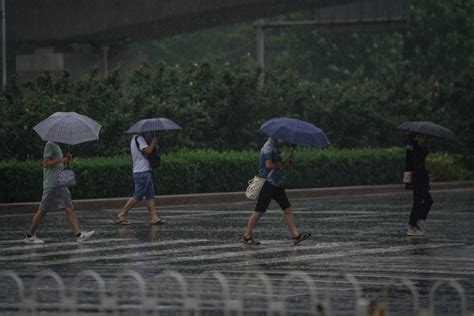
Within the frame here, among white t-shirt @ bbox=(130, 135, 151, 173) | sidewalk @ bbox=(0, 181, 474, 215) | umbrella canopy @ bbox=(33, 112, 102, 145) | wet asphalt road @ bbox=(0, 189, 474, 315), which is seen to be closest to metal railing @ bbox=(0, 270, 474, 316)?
wet asphalt road @ bbox=(0, 189, 474, 315)

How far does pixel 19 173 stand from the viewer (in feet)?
91.4

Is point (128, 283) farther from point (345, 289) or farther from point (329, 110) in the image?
point (329, 110)

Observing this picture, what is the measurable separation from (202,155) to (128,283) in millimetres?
18257

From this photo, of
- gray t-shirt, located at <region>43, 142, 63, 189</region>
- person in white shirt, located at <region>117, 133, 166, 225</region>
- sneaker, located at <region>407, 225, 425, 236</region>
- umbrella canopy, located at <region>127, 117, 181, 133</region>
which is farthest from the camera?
umbrella canopy, located at <region>127, 117, 181, 133</region>

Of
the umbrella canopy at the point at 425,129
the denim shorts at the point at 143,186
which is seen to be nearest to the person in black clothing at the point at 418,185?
the umbrella canopy at the point at 425,129

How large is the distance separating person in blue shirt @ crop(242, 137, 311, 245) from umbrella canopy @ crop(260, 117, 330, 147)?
9.0 inches

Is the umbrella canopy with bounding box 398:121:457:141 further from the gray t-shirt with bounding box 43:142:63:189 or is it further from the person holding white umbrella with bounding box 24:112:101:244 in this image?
the gray t-shirt with bounding box 43:142:63:189

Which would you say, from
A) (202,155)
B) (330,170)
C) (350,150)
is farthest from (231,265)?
(350,150)

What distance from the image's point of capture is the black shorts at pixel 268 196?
1983 cm

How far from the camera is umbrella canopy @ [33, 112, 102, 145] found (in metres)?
20.4

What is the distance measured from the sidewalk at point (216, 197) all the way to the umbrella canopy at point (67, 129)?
5.85 metres

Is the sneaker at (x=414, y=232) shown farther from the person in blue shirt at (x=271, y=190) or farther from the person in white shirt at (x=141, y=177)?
the person in white shirt at (x=141, y=177)

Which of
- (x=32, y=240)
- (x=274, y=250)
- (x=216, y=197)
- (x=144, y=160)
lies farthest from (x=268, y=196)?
(x=216, y=197)

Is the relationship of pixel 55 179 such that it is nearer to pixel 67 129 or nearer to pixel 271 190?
pixel 67 129
